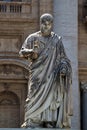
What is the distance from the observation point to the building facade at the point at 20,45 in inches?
826

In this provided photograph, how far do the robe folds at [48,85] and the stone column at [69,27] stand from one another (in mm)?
11964

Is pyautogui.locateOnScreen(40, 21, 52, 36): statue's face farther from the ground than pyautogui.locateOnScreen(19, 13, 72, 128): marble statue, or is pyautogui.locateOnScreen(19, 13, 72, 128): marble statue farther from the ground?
pyautogui.locateOnScreen(40, 21, 52, 36): statue's face

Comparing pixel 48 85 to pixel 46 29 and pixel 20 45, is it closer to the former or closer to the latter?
pixel 46 29

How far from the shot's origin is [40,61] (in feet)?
29.2

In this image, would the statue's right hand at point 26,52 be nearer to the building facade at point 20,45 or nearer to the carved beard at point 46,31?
the carved beard at point 46,31

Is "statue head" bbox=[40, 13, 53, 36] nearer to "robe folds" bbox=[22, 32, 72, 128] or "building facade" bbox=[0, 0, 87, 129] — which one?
"robe folds" bbox=[22, 32, 72, 128]

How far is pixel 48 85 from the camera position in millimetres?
8797

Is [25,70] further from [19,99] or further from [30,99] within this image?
[30,99]

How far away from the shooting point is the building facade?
21.0 metres

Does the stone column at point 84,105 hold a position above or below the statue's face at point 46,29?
below

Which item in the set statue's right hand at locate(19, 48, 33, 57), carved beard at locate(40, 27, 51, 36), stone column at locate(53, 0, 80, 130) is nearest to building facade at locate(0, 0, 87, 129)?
stone column at locate(53, 0, 80, 130)

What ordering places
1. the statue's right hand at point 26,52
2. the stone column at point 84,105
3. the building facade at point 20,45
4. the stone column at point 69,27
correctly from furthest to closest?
the stone column at point 84,105, the stone column at point 69,27, the building facade at point 20,45, the statue's right hand at point 26,52

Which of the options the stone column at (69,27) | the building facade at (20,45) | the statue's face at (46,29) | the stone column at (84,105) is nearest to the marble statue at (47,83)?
the statue's face at (46,29)

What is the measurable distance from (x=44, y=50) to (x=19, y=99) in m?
12.2
